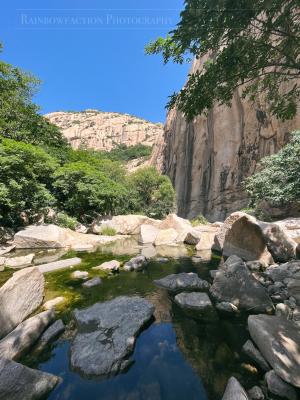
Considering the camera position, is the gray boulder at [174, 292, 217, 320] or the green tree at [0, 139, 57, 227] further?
the green tree at [0, 139, 57, 227]

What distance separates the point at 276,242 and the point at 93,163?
71.9 feet

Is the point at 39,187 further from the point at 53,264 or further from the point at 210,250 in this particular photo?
the point at 210,250

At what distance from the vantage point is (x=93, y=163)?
88.0 feet

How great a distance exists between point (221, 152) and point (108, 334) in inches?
1128

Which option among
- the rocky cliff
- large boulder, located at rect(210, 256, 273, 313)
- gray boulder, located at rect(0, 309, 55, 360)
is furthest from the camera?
the rocky cliff

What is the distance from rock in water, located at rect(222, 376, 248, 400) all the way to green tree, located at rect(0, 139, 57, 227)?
41.3ft

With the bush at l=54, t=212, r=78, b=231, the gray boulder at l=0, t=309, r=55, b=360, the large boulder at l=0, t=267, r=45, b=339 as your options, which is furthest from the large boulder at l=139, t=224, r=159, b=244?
the gray boulder at l=0, t=309, r=55, b=360

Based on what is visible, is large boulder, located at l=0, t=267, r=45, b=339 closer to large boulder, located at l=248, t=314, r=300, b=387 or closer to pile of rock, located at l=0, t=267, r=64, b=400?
pile of rock, located at l=0, t=267, r=64, b=400

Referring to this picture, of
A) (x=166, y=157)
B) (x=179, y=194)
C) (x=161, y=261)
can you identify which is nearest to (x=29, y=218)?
(x=161, y=261)

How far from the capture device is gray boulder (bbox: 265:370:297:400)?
2.65 meters

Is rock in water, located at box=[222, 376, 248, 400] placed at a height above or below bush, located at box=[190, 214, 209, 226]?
below

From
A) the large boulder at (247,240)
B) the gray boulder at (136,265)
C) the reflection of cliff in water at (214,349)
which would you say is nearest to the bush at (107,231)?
the gray boulder at (136,265)

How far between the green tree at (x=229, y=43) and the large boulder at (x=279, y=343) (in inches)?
167

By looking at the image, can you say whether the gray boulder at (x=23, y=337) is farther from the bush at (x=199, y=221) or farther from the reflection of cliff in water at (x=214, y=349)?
the bush at (x=199, y=221)
